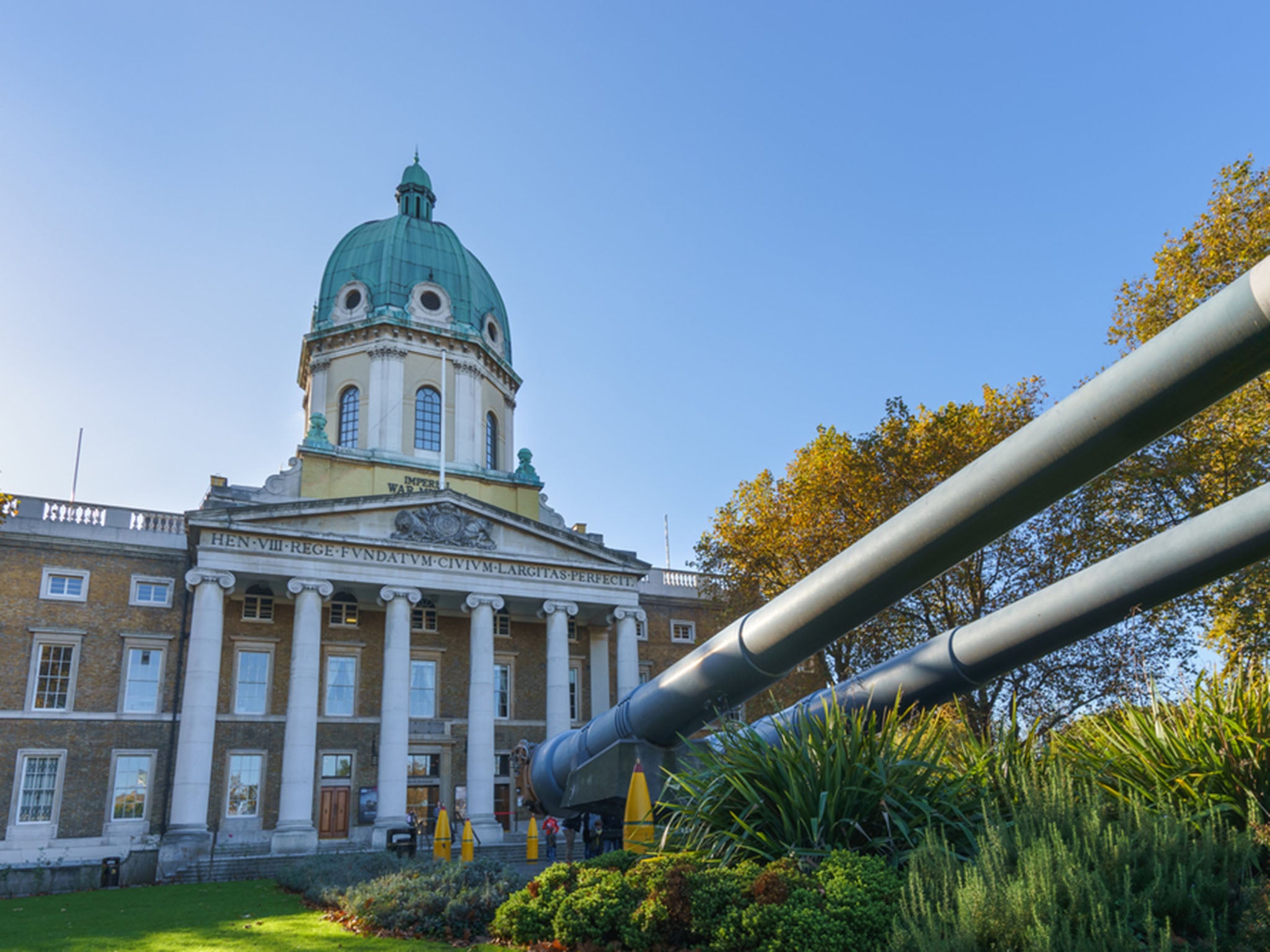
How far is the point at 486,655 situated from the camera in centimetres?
3366

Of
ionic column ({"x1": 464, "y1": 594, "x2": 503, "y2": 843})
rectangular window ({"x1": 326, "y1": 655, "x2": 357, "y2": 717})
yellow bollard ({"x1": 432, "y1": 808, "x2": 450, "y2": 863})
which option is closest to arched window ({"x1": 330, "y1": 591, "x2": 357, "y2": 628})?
rectangular window ({"x1": 326, "y1": 655, "x2": 357, "y2": 717})

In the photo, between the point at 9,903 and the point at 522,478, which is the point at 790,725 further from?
the point at 522,478

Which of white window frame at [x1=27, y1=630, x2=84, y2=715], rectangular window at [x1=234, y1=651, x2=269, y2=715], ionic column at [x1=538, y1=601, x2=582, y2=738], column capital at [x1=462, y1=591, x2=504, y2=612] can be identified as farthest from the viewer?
column capital at [x1=462, y1=591, x2=504, y2=612]

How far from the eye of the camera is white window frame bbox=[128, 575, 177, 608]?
3184 centimetres

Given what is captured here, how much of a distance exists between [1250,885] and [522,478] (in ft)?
118

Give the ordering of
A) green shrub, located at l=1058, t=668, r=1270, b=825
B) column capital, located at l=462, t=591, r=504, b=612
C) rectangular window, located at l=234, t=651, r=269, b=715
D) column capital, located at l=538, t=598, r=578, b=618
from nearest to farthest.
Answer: green shrub, located at l=1058, t=668, r=1270, b=825, rectangular window, located at l=234, t=651, r=269, b=715, column capital, located at l=462, t=591, r=504, b=612, column capital, located at l=538, t=598, r=578, b=618

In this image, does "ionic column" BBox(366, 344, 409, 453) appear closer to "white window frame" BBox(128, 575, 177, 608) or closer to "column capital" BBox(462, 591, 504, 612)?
"column capital" BBox(462, 591, 504, 612)

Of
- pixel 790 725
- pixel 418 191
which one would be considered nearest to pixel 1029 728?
pixel 790 725

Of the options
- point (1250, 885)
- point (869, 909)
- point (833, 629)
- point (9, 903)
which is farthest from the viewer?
point (9, 903)

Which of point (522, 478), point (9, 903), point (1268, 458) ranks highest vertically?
point (522, 478)

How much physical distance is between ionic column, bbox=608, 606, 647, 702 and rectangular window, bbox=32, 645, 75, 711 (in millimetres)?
18052

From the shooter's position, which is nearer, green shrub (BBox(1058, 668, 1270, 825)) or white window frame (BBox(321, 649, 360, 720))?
green shrub (BBox(1058, 668, 1270, 825))

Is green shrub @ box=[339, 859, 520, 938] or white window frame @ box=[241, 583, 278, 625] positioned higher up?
white window frame @ box=[241, 583, 278, 625]

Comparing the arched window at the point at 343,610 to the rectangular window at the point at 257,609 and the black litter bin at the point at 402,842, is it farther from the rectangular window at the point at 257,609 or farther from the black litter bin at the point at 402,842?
the black litter bin at the point at 402,842
